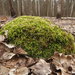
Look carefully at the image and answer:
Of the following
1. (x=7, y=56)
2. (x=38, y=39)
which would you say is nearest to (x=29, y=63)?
(x=7, y=56)

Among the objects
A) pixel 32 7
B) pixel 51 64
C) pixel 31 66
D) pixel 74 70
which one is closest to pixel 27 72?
pixel 31 66

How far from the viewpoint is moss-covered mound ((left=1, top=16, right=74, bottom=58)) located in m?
2.64

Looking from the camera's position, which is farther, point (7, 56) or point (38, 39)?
point (38, 39)

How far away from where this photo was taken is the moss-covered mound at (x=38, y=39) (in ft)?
8.65

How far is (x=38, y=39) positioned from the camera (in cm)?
266

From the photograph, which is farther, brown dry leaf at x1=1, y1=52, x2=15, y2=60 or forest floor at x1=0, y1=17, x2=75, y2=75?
brown dry leaf at x1=1, y1=52, x2=15, y2=60

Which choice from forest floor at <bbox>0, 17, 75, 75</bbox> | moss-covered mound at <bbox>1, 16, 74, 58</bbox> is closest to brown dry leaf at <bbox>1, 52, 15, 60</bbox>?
forest floor at <bbox>0, 17, 75, 75</bbox>

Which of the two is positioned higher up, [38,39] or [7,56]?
[38,39]

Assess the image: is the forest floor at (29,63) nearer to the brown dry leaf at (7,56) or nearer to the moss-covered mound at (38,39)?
the brown dry leaf at (7,56)

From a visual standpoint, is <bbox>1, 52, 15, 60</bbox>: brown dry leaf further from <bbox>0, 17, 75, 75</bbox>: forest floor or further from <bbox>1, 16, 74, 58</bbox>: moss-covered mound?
<bbox>1, 16, 74, 58</bbox>: moss-covered mound

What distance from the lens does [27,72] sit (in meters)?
2.17

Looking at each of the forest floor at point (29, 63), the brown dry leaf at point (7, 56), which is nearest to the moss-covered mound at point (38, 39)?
the forest floor at point (29, 63)

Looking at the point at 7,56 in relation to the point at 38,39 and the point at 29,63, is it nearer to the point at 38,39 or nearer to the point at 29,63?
the point at 29,63

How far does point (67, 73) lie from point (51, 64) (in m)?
0.23
